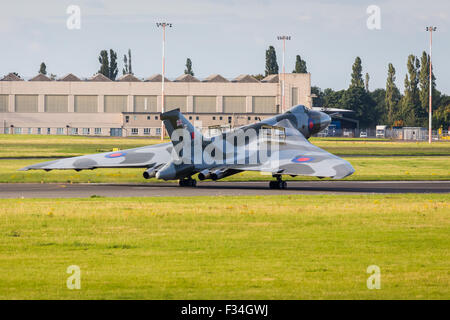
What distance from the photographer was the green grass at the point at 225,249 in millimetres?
14117

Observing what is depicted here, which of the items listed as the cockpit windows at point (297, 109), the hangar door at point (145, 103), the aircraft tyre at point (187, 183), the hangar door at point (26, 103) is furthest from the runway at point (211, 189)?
the hangar door at point (26, 103)

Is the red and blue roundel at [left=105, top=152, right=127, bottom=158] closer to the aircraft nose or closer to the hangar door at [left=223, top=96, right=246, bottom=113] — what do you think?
the aircraft nose

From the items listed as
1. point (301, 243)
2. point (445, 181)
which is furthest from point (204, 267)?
point (445, 181)

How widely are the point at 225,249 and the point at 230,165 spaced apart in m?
20.2

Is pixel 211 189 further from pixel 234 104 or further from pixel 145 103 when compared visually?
pixel 145 103

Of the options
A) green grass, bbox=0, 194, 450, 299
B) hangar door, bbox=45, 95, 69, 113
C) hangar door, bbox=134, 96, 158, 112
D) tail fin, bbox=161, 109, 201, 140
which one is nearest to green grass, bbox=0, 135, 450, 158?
tail fin, bbox=161, 109, 201, 140

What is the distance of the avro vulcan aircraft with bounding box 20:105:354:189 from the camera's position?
37.5 meters

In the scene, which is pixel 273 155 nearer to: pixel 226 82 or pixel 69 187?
pixel 69 187

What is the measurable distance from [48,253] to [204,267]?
14.1ft

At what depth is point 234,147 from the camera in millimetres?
39719

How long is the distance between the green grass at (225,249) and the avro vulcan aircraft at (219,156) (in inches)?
319

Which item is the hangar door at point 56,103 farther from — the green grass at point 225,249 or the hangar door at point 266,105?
the green grass at point 225,249
